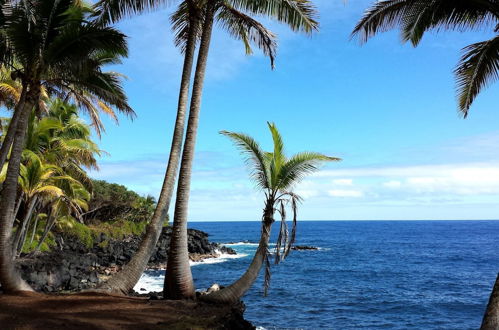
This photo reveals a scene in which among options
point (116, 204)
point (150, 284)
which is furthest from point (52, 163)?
point (116, 204)

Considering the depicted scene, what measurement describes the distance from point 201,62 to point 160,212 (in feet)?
Answer: 14.5

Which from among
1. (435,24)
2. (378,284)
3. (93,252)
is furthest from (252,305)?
(435,24)

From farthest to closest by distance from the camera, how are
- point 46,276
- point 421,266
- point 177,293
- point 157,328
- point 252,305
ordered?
point 421,266 < point 252,305 < point 46,276 < point 177,293 < point 157,328


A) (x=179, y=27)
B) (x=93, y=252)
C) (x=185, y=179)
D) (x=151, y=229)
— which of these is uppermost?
(x=179, y=27)

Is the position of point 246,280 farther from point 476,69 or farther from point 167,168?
point 476,69

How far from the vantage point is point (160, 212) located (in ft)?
34.6

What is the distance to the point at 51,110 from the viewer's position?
22047mm

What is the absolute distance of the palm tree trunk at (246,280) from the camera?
1014cm

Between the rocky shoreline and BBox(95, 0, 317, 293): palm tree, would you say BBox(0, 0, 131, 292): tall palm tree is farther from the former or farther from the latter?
the rocky shoreline

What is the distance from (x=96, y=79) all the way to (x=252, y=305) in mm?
19648

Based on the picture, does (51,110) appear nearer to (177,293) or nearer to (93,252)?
(177,293)

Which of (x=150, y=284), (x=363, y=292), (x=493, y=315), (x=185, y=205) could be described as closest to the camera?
(x=493, y=315)

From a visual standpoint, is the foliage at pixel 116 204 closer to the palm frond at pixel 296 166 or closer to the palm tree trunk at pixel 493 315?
the palm frond at pixel 296 166

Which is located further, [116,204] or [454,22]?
[116,204]
